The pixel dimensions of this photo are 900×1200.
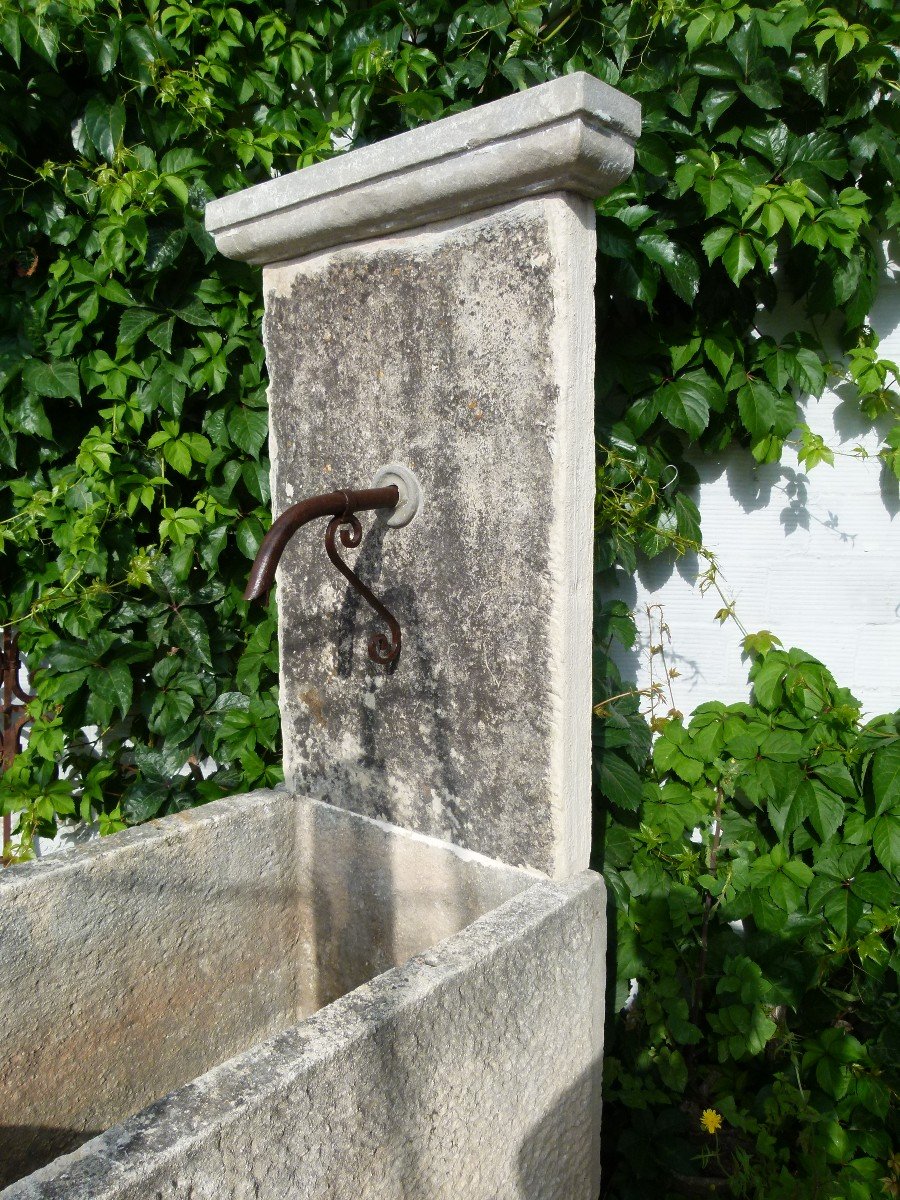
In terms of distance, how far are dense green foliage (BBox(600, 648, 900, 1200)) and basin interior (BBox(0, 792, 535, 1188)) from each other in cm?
52

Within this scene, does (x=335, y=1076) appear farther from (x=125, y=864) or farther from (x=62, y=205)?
(x=62, y=205)

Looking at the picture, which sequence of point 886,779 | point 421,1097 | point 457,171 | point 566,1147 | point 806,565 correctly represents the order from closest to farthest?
point 421,1097 → point 457,171 → point 566,1147 → point 886,779 → point 806,565

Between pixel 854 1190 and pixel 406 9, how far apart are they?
2.60 m

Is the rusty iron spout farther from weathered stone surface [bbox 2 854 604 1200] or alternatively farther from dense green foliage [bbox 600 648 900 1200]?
dense green foliage [bbox 600 648 900 1200]

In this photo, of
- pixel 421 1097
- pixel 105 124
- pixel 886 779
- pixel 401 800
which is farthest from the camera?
pixel 105 124

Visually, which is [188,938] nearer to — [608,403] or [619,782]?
[619,782]

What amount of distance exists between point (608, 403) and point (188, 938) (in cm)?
140

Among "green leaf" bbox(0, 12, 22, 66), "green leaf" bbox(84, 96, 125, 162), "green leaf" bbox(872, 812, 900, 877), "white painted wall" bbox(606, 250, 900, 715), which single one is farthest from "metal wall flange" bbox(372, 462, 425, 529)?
"green leaf" bbox(0, 12, 22, 66)

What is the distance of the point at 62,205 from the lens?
2277mm

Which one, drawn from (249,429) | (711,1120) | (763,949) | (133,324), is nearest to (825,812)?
(763,949)

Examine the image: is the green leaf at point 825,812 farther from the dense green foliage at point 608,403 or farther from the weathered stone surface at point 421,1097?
the weathered stone surface at point 421,1097

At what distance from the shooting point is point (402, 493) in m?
1.54

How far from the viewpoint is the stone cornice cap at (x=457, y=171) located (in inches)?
47.3

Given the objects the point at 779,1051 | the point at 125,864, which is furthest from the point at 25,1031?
the point at 779,1051
